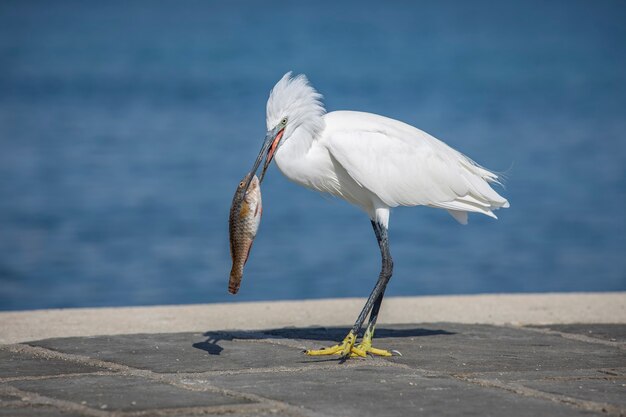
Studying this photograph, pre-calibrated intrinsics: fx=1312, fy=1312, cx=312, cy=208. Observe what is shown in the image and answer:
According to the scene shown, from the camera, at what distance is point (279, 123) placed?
26.3 feet

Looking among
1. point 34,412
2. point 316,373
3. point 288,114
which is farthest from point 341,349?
point 34,412

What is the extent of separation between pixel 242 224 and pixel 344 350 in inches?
36.7

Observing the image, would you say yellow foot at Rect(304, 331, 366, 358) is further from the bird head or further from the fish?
the bird head

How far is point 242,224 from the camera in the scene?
7.58 meters

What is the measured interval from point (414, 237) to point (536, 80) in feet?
153

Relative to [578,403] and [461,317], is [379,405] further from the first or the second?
[461,317]

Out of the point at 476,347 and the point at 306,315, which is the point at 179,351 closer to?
the point at 476,347

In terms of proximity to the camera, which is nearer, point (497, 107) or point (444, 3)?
point (497, 107)

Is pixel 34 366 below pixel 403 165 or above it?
below

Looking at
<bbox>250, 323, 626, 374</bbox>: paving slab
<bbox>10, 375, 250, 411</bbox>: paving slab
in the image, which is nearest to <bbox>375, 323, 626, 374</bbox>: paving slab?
<bbox>250, 323, 626, 374</bbox>: paving slab

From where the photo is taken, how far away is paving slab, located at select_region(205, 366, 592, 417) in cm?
586

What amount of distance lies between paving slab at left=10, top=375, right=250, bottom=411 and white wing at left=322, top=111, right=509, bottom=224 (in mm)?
2108

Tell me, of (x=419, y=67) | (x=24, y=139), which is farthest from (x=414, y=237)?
(x=419, y=67)

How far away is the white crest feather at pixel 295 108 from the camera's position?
7973mm
